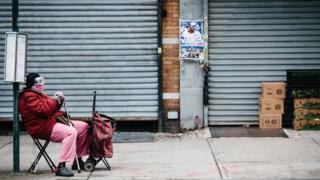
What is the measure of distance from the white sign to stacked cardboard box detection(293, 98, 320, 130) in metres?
5.83

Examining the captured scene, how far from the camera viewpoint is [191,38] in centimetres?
1243

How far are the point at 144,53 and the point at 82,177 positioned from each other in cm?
454

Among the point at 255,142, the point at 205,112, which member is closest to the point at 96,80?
the point at 205,112

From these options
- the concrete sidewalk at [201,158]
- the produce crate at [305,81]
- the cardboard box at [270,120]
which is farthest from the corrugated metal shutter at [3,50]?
the produce crate at [305,81]

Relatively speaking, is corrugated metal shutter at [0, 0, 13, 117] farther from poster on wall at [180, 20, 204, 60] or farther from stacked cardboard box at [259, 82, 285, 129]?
stacked cardboard box at [259, 82, 285, 129]

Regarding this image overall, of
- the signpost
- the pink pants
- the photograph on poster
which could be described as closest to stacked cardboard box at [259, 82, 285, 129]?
the photograph on poster

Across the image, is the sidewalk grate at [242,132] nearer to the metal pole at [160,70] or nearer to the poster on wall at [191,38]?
the metal pole at [160,70]

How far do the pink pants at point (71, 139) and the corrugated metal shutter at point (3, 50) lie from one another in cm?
421

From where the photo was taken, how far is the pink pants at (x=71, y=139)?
8.52 metres

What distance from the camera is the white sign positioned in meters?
8.63

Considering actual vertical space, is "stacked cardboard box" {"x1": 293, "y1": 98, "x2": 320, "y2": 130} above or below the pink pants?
above

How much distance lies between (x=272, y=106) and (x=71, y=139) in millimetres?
5173

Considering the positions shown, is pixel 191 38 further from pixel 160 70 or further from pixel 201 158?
pixel 201 158

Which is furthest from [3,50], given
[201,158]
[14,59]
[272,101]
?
[272,101]
